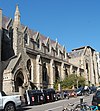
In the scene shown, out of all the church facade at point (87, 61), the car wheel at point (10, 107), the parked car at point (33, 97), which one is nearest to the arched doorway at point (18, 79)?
the parked car at point (33, 97)

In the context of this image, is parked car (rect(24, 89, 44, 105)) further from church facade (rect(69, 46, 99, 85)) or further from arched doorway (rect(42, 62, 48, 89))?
church facade (rect(69, 46, 99, 85))

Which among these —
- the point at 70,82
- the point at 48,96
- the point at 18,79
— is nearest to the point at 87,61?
the point at 70,82

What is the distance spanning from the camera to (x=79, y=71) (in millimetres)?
62688

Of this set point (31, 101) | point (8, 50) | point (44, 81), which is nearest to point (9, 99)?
point (31, 101)

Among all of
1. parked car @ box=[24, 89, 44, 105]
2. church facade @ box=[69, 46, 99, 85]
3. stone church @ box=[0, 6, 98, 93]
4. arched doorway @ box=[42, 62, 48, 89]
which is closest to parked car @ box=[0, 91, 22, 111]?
parked car @ box=[24, 89, 44, 105]

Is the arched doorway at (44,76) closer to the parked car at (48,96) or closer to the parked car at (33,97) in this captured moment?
the parked car at (48,96)

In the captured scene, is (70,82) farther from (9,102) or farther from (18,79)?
(9,102)

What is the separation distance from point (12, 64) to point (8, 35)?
889 centimetres

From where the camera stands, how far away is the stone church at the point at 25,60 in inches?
1245

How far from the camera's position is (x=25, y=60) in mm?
35094

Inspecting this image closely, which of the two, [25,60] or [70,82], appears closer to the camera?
[25,60]

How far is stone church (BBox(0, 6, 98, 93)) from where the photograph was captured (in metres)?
31.6

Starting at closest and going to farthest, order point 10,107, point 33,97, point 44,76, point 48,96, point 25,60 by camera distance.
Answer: point 10,107 → point 33,97 → point 48,96 → point 25,60 → point 44,76

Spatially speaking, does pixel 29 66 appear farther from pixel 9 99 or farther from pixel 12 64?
pixel 9 99
